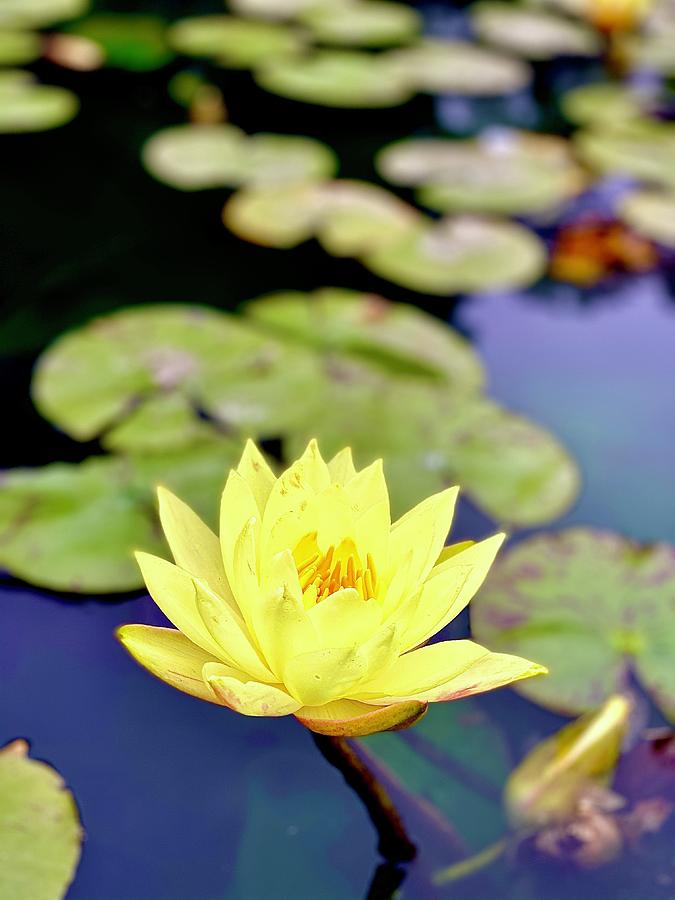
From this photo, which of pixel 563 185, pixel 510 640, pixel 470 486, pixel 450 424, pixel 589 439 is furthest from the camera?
pixel 563 185

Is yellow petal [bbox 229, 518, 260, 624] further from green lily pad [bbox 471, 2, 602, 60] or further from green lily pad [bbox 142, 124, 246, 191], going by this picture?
green lily pad [bbox 471, 2, 602, 60]

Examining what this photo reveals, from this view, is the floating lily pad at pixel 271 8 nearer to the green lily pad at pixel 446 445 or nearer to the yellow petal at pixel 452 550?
the green lily pad at pixel 446 445

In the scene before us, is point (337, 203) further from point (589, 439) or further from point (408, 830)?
point (408, 830)

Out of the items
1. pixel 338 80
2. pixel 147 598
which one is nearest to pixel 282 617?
pixel 147 598

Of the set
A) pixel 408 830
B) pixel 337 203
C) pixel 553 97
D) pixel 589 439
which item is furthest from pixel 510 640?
pixel 553 97

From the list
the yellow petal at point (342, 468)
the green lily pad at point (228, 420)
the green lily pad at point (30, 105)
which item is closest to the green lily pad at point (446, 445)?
the green lily pad at point (228, 420)

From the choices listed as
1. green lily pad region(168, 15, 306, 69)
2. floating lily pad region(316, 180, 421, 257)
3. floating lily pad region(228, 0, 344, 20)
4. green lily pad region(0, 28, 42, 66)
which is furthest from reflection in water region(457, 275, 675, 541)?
floating lily pad region(228, 0, 344, 20)
